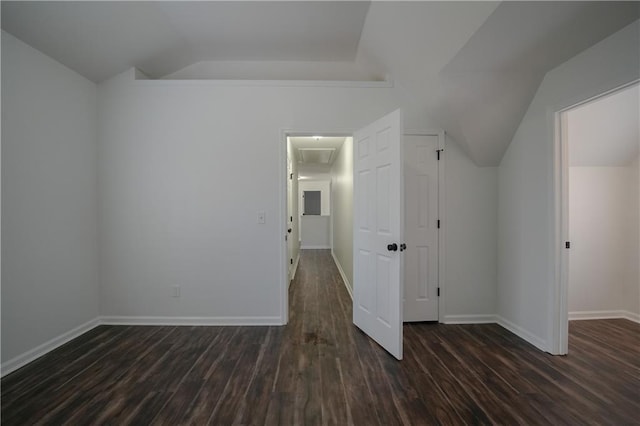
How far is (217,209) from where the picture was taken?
9.37ft

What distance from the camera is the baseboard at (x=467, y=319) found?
285 centimetres

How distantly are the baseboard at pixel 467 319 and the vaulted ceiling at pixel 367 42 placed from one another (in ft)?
5.71

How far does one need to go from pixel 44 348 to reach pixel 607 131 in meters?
5.74

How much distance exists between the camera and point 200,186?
112 inches

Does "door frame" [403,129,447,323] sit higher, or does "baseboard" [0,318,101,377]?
"door frame" [403,129,447,323]

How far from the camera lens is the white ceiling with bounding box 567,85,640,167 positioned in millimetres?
2404

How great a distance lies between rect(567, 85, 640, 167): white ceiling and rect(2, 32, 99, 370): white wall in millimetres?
4879

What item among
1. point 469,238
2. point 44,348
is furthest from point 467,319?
point 44,348

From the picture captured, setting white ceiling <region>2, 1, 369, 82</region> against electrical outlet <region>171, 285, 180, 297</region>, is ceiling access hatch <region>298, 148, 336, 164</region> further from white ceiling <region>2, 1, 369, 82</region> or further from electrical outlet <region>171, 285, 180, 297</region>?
electrical outlet <region>171, 285, 180, 297</region>

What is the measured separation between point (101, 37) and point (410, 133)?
124 inches

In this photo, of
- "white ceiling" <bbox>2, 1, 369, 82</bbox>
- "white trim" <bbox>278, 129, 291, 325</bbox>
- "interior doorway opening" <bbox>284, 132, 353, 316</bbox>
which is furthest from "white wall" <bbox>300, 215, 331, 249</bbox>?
"white ceiling" <bbox>2, 1, 369, 82</bbox>

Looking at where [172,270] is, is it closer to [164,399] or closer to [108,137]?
[164,399]

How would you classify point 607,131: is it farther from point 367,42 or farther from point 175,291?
point 175,291

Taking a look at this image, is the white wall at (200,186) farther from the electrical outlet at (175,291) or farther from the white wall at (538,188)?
the white wall at (538,188)
